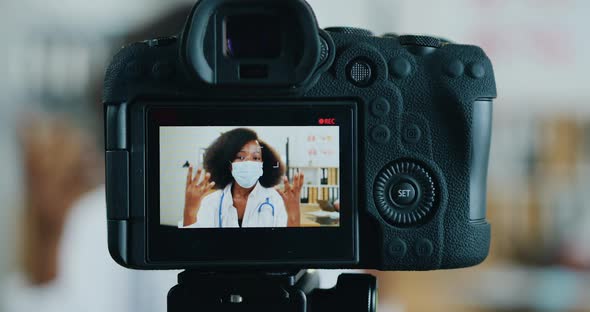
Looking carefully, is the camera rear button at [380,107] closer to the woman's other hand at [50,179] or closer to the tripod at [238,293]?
the tripod at [238,293]

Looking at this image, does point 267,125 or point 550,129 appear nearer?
point 267,125

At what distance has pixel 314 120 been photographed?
652 mm

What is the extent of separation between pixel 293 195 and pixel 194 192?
90mm

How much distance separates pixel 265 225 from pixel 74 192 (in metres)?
0.48

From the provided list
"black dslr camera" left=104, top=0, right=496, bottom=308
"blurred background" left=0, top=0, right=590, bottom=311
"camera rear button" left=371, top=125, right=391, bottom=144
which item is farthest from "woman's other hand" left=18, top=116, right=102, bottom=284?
"camera rear button" left=371, top=125, right=391, bottom=144

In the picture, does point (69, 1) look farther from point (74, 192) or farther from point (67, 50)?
point (74, 192)

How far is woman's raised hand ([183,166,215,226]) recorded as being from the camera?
0.65 meters

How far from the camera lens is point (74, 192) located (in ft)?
3.39

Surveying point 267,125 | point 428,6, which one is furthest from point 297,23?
point 428,6

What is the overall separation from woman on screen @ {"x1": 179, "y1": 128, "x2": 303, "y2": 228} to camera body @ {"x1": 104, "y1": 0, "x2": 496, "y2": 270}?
0.01 meters

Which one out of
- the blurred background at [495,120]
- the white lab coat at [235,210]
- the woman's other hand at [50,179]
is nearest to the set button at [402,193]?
the white lab coat at [235,210]

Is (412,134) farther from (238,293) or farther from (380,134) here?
(238,293)

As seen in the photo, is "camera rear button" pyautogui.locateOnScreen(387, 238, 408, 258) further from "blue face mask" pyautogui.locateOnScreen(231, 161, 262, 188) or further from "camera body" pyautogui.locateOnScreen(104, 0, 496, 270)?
"blue face mask" pyautogui.locateOnScreen(231, 161, 262, 188)

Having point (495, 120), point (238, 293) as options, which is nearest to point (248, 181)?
point (238, 293)
